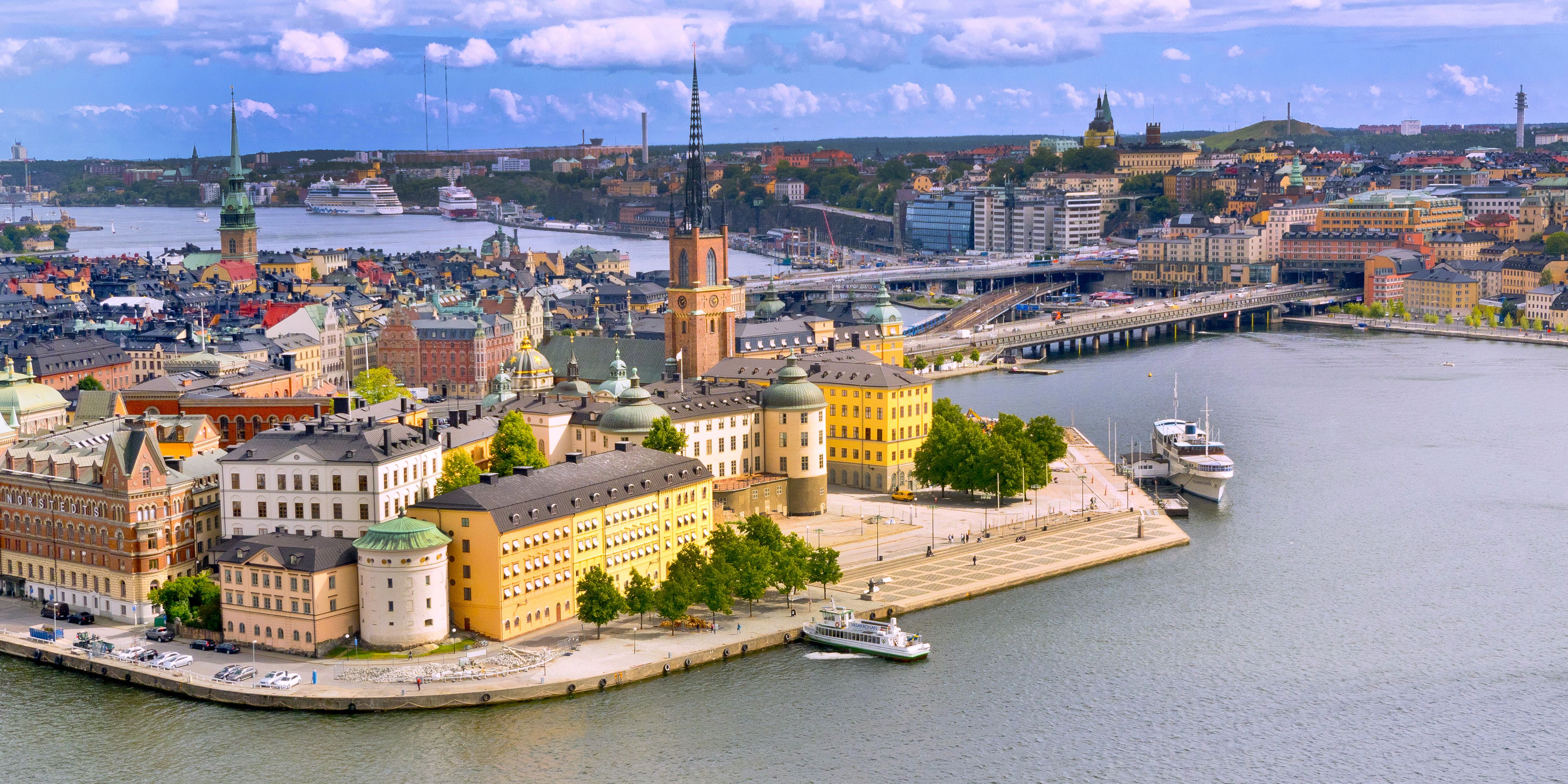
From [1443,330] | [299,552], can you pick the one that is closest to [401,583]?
[299,552]

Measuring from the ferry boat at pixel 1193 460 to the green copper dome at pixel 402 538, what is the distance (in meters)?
32.6

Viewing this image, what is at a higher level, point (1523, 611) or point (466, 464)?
point (466, 464)

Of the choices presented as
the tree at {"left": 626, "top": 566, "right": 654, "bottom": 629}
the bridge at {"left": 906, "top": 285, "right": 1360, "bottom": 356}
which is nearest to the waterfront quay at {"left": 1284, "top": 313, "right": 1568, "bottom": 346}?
the bridge at {"left": 906, "top": 285, "right": 1360, "bottom": 356}

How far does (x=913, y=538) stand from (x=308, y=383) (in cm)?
4172

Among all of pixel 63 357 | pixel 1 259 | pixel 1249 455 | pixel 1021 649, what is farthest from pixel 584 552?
pixel 1 259

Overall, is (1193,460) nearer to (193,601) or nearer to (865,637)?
(865,637)

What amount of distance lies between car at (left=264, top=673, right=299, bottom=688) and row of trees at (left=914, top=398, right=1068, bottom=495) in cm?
2822

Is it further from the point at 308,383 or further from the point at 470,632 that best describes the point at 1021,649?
the point at 308,383

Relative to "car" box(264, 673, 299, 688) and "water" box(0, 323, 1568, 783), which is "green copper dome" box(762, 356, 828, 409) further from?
"car" box(264, 673, 299, 688)

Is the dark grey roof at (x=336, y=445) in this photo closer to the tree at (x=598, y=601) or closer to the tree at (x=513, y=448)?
the tree at (x=513, y=448)

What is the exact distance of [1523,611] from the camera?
182 feet

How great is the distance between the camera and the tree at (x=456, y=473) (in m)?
56.2

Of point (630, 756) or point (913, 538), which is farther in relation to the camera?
point (913, 538)

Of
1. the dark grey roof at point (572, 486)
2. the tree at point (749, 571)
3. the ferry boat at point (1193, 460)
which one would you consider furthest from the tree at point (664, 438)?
the ferry boat at point (1193, 460)
